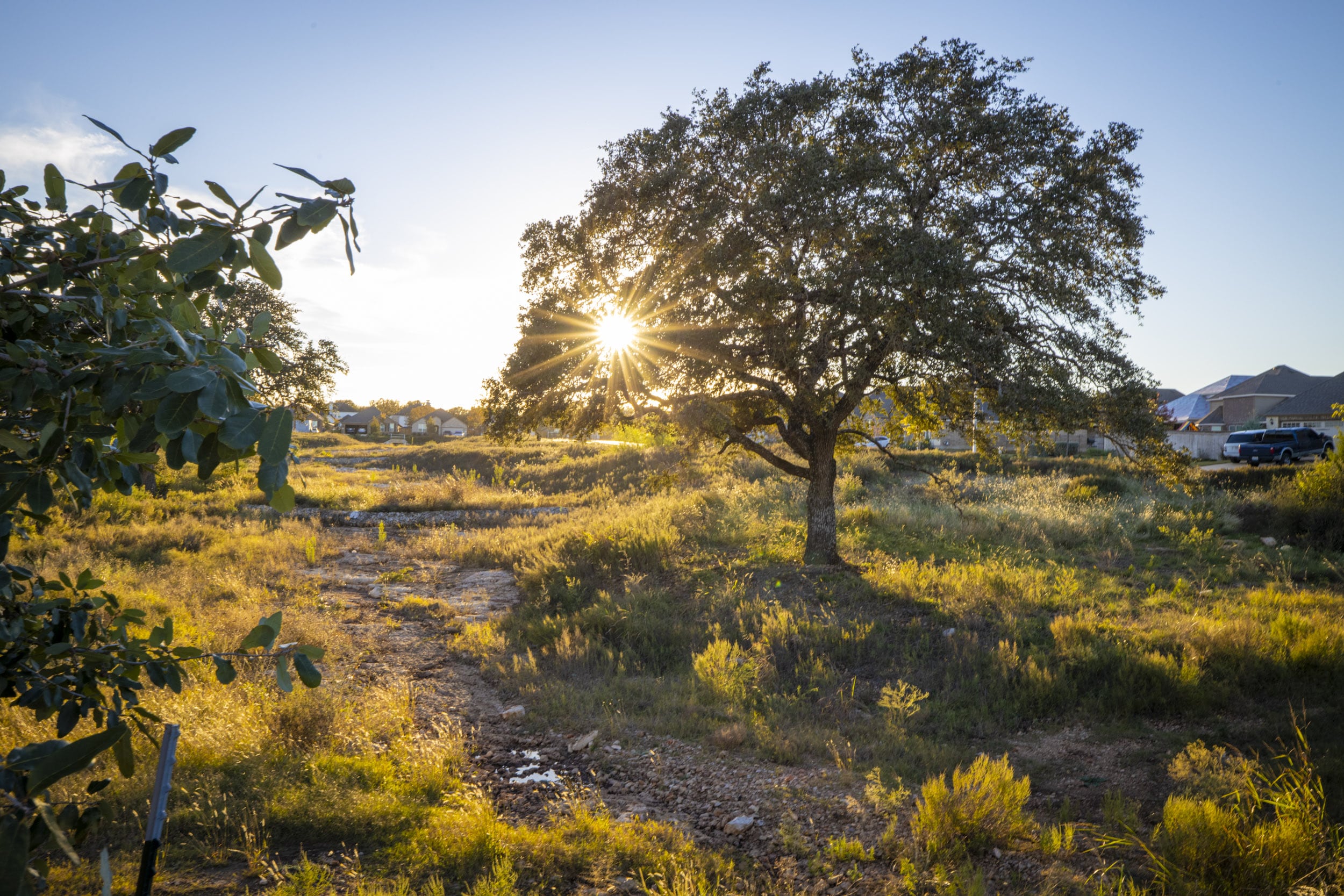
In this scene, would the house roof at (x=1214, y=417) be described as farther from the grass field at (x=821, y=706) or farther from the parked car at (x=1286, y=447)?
the grass field at (x=821, y=706)

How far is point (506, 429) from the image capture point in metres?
11.7

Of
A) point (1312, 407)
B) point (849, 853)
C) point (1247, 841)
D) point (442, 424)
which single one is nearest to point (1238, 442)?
point (1312, 407)

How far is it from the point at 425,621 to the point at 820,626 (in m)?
6.62

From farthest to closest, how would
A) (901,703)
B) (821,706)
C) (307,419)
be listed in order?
1. (821,706)
2. (901,703)
3. (307,419)

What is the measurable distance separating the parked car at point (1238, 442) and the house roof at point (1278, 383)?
113 ft

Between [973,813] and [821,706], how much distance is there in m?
2.68

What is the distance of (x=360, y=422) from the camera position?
120375mm

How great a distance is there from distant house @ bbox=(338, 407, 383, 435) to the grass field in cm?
10437

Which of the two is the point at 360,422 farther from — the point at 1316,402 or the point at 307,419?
the point at 307,419

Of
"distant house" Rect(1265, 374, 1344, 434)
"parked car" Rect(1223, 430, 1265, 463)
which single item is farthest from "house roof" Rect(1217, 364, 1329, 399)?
"parked car" Rect(1223, 430, 1265, 463)

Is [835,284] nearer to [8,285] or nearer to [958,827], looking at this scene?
[958,827]

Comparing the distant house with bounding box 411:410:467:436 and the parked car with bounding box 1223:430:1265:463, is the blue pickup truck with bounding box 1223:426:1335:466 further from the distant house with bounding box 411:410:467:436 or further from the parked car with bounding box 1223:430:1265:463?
the distant house with bounding box 411:410:467:436

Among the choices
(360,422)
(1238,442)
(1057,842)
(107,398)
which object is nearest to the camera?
(107,398)

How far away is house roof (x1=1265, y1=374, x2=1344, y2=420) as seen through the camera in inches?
1897
